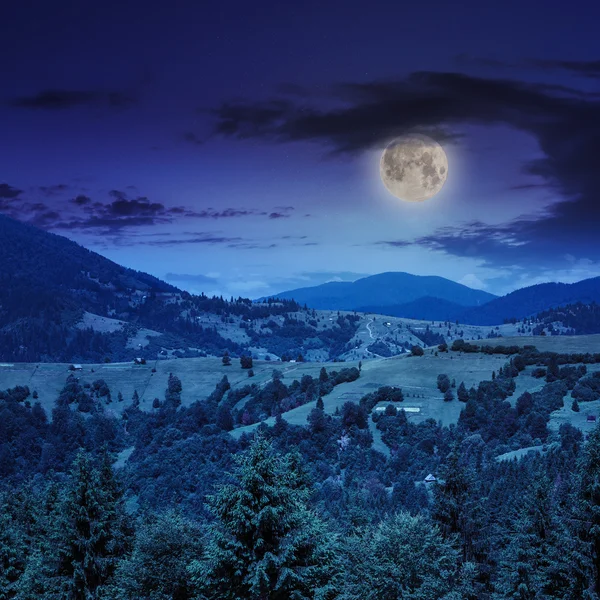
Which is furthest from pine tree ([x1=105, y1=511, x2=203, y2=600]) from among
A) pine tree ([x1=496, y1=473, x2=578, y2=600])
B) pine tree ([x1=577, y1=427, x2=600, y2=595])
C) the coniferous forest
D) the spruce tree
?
pine tree ([x1=577, y1=427, x2=600, y2=595])

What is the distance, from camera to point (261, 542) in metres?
27.0

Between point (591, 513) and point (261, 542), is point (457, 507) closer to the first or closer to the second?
point (591, 513)

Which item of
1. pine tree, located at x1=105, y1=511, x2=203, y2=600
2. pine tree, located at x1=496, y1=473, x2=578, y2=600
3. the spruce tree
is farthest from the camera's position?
pine tree, located at x1=496, y1=473, x2=578, y2=600

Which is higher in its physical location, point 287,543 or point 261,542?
point 261,542

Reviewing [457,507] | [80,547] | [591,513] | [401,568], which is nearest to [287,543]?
[401,568]

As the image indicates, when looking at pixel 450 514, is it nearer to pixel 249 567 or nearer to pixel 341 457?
pixel 249 567

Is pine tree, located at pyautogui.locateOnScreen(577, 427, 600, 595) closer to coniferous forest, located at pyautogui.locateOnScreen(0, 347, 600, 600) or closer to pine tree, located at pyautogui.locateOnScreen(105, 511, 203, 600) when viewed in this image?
coniferous forest, located at pyautogui.locateOnScreen(0, 347, 600, 600)

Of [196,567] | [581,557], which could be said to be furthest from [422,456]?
[196,567]

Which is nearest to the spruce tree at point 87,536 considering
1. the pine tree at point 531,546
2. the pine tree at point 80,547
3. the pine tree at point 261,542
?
the pine tree at point 80,547

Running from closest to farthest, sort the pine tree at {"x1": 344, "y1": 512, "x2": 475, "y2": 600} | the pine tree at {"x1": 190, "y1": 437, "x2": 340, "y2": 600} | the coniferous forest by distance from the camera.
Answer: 1. the pine tree at {"x1": 190, "y1": 437, "x2": 340, "y2": 600}
2. the coniferous forest
3. the pine tree at {"x1": 344, "y1": 512, "x2": 475, "y2": 600}

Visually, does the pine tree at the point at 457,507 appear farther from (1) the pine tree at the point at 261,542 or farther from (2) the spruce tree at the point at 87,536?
(2) the spruce tree at the point at 87,536

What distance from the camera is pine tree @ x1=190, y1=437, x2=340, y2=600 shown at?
27.1 metres

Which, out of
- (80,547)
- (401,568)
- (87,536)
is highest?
(401,568)

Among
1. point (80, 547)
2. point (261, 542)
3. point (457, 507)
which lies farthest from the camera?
point (457, 507)
